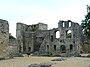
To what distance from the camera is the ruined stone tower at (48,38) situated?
45.8 meters

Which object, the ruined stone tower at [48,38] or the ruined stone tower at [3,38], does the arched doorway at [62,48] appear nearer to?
the ruined stone tower at [48,38]

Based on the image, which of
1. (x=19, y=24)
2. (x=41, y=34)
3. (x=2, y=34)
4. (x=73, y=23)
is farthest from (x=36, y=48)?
(x=2, y=34)

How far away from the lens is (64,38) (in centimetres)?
4694

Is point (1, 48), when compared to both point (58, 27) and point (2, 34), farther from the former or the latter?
point (58, 27)

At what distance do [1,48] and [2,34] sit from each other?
1651mm

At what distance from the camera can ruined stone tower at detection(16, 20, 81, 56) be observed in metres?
45.8

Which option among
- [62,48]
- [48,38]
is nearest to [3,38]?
[48,38]

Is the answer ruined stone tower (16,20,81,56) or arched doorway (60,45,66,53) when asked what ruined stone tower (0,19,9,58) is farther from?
arched doorway (60,45,66,53)

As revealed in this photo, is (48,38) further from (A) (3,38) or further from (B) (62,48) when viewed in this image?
(A) (3,38)

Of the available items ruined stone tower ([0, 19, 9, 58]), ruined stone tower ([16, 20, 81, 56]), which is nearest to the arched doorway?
ruined stone tower ([16, 20, 81, 56])

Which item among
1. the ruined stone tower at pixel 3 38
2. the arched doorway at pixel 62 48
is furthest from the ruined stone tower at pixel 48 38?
the ruined stone tower at pixel 3 38

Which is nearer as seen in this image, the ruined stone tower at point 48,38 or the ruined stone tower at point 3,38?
the ruined stone tower at point 3,38

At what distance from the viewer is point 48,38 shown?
48562mm

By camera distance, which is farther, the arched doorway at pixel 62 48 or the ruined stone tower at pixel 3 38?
the arched doorway at pixel 62 48
